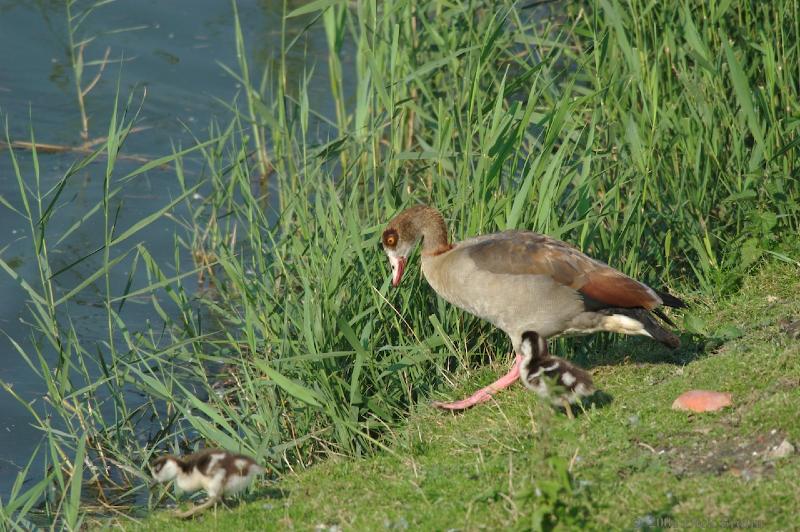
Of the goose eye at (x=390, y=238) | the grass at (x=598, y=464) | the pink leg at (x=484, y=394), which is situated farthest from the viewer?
the goose eye at (x=390, y=238)

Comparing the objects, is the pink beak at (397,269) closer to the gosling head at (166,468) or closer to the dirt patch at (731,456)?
the gosling head at (166,468)

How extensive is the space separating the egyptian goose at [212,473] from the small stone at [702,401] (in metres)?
2.26

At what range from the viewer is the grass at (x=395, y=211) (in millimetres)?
6871

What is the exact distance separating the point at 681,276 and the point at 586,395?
2511 mm

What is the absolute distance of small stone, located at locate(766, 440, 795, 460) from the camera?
542cm

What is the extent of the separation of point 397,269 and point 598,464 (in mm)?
2246

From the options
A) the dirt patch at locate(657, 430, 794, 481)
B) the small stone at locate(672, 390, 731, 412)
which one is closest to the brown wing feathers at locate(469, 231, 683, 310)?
the small stone at locate(672, 390, 731, 412)

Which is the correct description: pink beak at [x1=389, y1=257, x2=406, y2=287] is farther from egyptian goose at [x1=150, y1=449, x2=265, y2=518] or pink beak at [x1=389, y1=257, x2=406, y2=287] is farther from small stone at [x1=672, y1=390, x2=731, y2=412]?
small stone at [x1=672, y1=390, x2=731, y2=412]

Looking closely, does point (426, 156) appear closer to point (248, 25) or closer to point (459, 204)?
point (459, 204)

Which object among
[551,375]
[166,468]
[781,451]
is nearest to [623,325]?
[551,375]

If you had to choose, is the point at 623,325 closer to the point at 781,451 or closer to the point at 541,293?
the point at 541,293

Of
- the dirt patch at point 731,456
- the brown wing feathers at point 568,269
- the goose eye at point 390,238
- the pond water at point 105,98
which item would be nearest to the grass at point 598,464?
the dirt patch at point 731,456

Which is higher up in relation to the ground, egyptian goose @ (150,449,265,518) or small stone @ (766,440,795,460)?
small stone @ (766,440,795,460)

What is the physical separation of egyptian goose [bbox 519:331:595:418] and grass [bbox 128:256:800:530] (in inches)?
5.5
